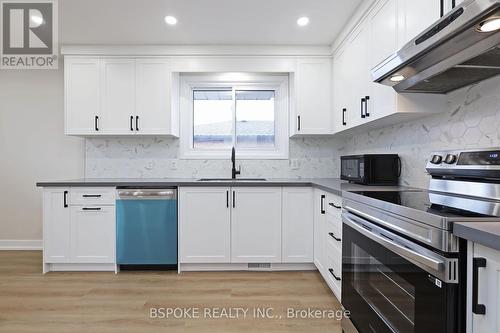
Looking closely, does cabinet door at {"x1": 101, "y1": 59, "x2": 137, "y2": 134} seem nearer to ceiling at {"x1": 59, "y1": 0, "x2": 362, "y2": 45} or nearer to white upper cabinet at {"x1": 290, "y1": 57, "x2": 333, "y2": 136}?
ceiling at {"x1": 59, "y1": 0, "x2": 362, "y2": 45}

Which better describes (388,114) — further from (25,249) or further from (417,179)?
(25,249)

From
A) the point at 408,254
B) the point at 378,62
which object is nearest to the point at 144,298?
the point at 408,254

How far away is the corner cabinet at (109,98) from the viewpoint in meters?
3.28

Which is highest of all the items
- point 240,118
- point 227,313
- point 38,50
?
point 38,50

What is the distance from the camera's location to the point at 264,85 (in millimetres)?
3684

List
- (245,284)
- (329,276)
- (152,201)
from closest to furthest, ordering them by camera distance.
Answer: (329,276) → (245,284) → (152,201)

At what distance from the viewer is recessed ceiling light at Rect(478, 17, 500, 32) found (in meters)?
1.03

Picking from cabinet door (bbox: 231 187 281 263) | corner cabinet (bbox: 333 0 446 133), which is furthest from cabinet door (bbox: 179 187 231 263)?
corner cabinet (bbox: 333 0 446 133)

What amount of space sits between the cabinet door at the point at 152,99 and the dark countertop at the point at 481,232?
2.86m

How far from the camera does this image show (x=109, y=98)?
10.7 ft

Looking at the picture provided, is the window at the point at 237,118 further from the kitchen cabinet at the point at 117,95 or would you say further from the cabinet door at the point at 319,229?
the cabinet door at the point at 319,229

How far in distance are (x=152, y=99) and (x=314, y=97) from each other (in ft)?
5.82

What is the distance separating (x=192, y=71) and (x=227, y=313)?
2.45 meters

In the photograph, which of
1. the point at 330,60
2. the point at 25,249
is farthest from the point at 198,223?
the point at 25,249
